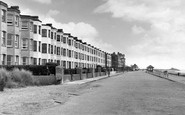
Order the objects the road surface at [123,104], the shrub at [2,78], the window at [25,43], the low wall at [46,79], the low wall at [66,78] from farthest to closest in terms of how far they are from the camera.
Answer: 1. the window at [25,43]
2. the low wall at [66,78]
3. the low wall at [46,79]
4. the shrub at [2,78]
5. the road surface at [123,104]

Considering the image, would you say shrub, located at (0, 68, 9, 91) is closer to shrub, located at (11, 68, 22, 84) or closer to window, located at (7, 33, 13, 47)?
shrub, located at (11, 68, 22, 84)

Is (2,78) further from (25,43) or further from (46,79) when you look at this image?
(25,43)

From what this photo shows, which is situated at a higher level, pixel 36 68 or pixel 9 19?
pixel 9 19

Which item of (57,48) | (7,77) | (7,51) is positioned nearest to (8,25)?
(7,51)

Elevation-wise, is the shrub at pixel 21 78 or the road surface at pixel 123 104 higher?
the shrub at pixel 21 78

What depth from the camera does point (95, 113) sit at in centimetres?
1105

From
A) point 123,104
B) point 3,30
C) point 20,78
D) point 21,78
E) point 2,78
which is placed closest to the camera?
point 123,104

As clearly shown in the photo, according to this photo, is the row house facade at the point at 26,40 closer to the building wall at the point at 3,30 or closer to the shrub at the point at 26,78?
the building wall at the point at 3,30

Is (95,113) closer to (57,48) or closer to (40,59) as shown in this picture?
(40,59)

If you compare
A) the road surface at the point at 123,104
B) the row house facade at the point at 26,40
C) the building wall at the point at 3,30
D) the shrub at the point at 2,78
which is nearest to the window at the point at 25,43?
the row house facade at the point at 26,40

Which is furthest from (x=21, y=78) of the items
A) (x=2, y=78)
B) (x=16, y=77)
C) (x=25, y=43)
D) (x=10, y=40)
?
(x=25, y=43)

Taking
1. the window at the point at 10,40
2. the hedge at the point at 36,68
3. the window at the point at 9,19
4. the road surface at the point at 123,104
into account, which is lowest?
the road surface at the point at 123,104

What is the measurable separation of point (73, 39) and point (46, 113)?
63.8 meters

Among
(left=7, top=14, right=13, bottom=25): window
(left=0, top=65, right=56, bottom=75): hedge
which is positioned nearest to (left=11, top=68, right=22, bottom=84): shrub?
(left=0, top=65, right=56, bottom=75): hedge
